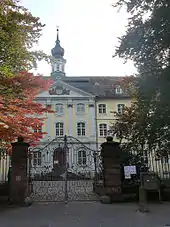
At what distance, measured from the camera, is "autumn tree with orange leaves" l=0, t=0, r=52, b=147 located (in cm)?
1083

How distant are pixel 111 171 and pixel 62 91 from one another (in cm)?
2863

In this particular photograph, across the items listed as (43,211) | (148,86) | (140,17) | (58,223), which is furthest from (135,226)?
(140,17)

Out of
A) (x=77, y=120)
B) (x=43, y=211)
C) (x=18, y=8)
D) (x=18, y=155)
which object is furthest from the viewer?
(x=77, y=120)

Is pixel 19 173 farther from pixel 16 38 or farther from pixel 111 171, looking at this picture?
pixel 16 38

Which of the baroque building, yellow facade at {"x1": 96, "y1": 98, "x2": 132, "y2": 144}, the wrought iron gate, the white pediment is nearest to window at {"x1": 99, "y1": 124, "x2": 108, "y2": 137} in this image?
the baroque building

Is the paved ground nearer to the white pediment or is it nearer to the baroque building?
the baroque building

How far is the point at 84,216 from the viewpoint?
889cm

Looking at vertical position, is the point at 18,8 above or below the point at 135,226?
above

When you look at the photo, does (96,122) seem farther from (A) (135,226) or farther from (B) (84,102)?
(A) (135,226)

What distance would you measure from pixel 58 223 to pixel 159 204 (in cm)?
485

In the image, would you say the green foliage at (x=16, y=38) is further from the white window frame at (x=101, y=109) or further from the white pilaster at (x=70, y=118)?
the white window frame at (x=101, y=109)

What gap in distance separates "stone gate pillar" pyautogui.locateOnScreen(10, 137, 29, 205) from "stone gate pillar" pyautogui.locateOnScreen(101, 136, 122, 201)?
3196 mm

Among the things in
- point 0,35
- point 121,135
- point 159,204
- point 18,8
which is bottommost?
point 159,204

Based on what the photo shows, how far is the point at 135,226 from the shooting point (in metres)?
7.57
